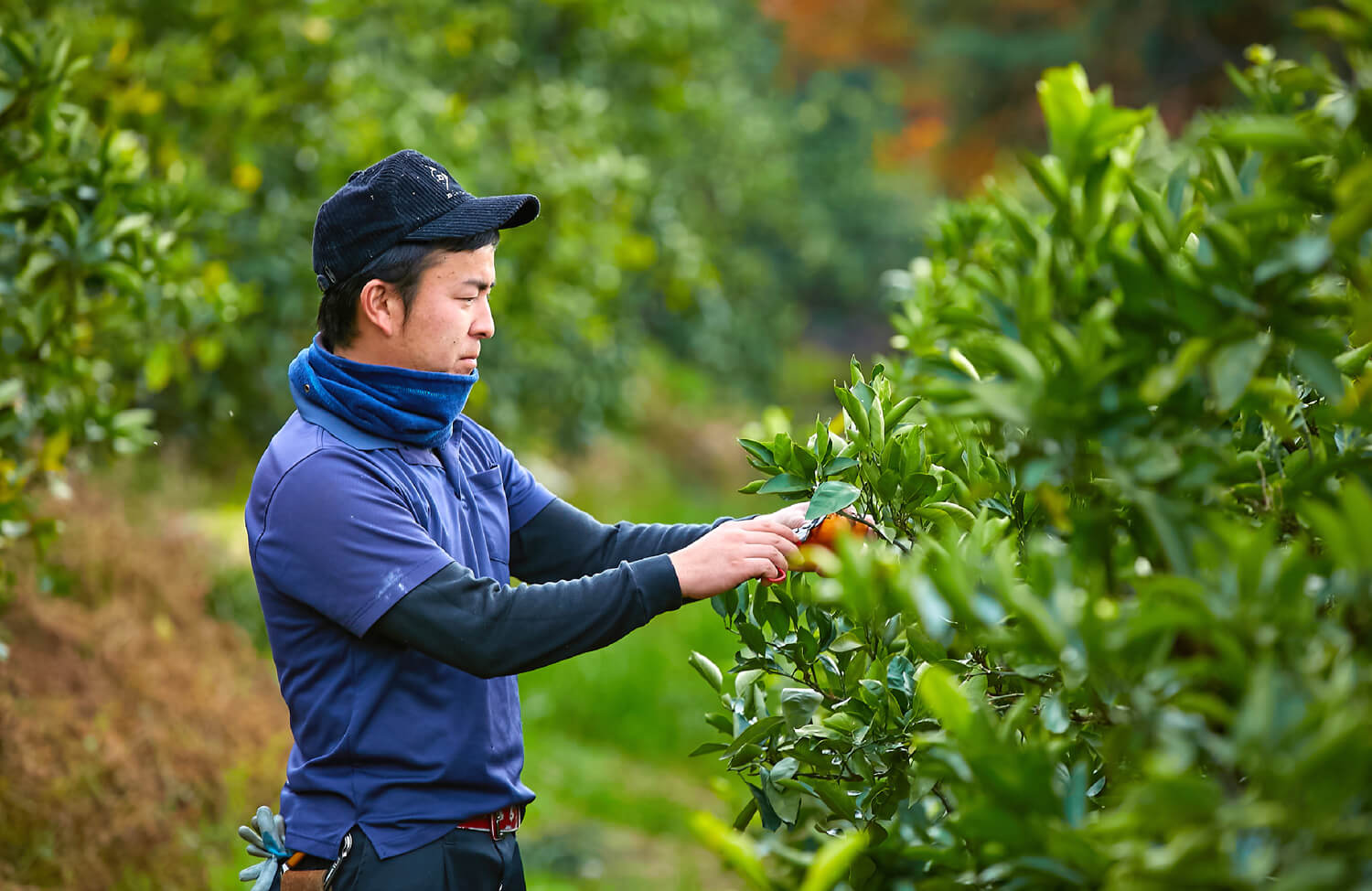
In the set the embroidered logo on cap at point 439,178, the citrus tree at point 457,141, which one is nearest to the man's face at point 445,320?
the embroidered logo on cap at point 439,178

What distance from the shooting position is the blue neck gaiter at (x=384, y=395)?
2232 mm

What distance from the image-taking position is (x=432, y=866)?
2.18 metres

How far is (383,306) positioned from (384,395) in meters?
0.18

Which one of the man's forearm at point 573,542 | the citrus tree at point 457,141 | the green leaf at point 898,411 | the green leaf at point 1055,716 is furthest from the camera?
the citrus tree at point 457,141

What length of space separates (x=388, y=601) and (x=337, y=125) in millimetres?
5450

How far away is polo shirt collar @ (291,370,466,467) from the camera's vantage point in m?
2.23

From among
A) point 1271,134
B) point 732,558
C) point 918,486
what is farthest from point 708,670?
point 1271,134

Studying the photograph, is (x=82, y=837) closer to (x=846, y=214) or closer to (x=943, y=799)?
(x=943, y=799)

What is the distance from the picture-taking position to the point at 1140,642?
4.03 feet

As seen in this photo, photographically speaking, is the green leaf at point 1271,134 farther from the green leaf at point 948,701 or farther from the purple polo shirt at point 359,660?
the purple polo shirt at point 359,660

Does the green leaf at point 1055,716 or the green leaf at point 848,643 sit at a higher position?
the green leaf at point 1055,716

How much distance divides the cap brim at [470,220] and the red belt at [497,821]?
101cm

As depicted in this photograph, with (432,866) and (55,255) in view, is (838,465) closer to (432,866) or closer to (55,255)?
(432,866)

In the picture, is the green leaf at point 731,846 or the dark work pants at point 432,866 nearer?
the green leaf at point 731,846
